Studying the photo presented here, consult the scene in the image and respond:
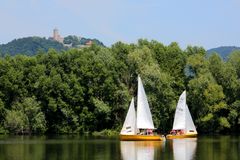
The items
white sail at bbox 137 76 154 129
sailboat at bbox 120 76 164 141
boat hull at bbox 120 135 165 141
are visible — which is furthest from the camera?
white sail at bbox 137 76 154 129

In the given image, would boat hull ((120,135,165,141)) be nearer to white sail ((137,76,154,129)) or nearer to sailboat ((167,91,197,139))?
white sail ((137,76,154,129))

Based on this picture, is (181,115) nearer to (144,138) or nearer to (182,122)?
(182,122)

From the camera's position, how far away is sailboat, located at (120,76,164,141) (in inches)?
2864

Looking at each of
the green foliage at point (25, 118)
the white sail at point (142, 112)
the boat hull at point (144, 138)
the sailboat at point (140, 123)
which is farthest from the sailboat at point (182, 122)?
the green foliage at point (25, 118)

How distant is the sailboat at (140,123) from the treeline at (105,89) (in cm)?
1875

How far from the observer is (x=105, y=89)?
95812 mm

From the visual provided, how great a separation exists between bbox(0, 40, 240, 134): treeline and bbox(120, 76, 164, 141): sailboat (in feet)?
61.5

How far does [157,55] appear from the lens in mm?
101438

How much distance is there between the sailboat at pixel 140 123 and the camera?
7275cm

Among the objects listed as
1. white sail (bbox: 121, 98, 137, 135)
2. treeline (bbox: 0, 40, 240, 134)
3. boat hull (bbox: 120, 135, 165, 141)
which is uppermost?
treeline (bbox: 0, 40, 240, 134)

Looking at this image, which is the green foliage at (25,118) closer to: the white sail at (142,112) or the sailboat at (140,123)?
the sailboat at (140,123)

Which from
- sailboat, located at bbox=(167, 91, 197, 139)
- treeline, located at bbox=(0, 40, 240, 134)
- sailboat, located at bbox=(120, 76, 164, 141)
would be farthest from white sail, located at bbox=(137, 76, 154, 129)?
treeline, located at bbox=(0, 40, 240, 134)

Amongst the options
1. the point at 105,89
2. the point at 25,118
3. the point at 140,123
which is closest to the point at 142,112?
the point at 140,123

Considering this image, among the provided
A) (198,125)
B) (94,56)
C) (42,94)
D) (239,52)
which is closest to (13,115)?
(42,94)
